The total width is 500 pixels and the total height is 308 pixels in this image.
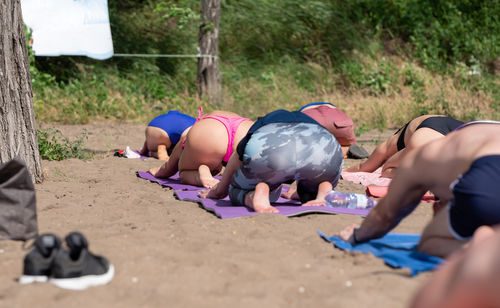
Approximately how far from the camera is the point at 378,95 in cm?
1249

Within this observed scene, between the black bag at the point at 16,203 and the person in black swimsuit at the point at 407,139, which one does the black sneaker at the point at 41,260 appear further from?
the person in black swimsuit at the point at 407,139

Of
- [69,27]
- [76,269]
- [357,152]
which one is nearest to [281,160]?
[76,269]

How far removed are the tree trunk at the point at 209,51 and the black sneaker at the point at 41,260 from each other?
28.9 ft

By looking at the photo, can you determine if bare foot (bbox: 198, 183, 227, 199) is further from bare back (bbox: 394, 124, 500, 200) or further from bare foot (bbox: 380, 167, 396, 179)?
bare back (bbox: 394, 124, 500, 200)

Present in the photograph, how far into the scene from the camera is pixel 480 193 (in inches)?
92.1

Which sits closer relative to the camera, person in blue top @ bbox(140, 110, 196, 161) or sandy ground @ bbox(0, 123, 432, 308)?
sandy ground @ bbox(0, 123, 432, 308)

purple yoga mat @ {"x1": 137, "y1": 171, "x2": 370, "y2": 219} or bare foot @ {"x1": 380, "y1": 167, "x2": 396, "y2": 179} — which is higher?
purple yoga mat @ {"x1": 137, "y1": 171, "x2": 370, "y2": 219}

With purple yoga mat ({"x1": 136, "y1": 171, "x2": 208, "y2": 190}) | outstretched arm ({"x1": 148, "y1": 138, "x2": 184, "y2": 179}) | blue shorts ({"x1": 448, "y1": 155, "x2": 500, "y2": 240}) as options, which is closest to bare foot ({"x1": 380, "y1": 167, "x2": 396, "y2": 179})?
purple yoga mat ({"x1": 136, "y1": 171, "x2": 208, "y2": 190})

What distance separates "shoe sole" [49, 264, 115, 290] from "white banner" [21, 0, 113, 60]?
30.8 ft

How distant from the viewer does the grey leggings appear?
12.4 ft

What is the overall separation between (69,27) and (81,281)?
9.64 metres

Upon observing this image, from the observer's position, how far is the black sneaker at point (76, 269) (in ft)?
7.70

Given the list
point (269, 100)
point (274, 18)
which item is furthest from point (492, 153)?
point (274, 18)

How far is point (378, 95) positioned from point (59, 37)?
21.9 feet
